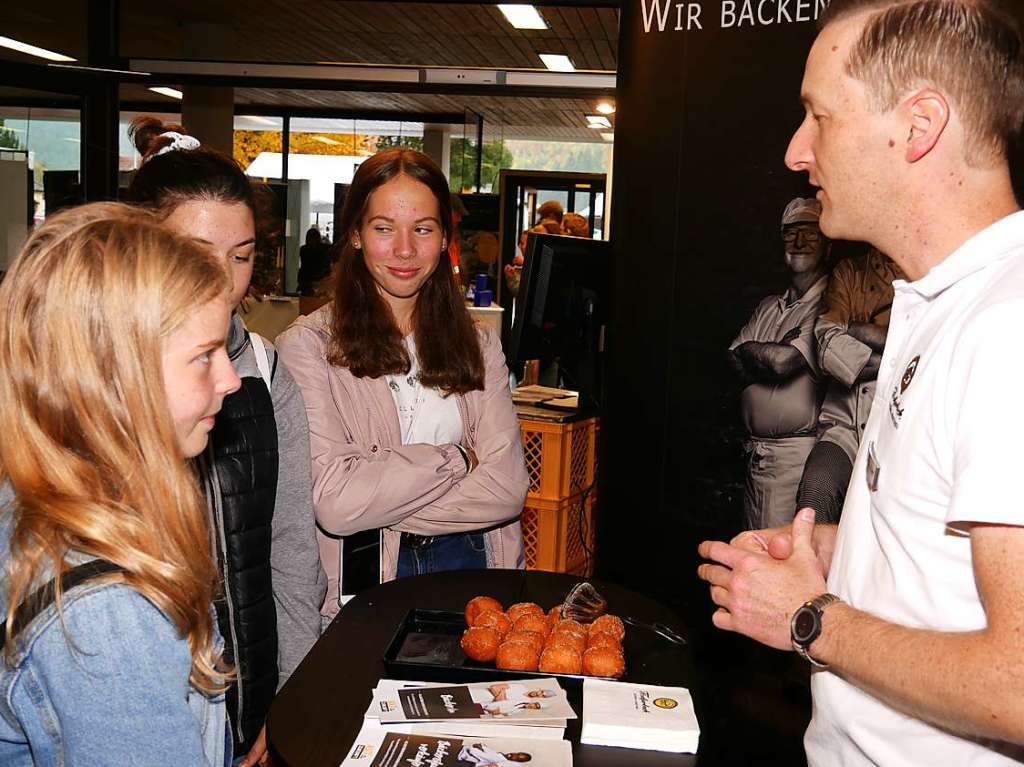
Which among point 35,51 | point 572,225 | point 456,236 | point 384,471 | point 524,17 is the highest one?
point 524,17

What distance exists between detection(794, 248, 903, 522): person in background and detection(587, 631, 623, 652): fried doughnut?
1.23 meters

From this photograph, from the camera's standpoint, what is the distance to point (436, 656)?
1.87 metres

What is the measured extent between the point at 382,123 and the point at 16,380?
10.9 meters

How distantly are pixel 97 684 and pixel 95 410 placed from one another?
283 millimetres

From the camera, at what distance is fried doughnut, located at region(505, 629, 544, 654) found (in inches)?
71.3

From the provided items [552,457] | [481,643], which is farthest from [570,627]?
[552,457]

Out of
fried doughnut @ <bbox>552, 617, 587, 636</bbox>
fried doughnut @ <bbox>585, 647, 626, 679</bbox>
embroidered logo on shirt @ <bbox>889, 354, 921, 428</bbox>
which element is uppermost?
embroidered logo on shirt @ <bbox>889, 354, 921, 428</bbox>

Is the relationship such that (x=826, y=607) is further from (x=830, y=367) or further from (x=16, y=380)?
(x=830, y=367)

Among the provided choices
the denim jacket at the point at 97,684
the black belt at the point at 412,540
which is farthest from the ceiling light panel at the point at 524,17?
the denim jacket at the point at 97,684

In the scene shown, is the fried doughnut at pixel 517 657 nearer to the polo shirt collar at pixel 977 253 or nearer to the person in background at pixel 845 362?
the polo shirt collar at pixel 977 253

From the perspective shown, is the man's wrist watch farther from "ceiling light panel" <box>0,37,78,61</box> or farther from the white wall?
"ceiling light panel" <box>0,37,78,61</box>

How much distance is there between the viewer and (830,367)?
2859 millimetres

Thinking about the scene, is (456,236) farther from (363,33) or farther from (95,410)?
(363,33)

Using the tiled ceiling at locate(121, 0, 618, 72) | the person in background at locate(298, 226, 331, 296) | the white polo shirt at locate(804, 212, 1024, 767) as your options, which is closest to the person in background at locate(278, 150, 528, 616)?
the white polo shirt at locate(804, 212, 1024, 767)
